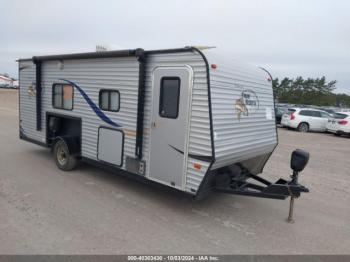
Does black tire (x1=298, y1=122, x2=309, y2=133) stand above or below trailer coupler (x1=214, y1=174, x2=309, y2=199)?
below

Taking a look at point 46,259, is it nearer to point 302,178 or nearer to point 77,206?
point 77,206

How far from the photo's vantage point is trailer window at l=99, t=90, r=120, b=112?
5.68 meters

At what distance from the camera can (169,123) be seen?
188 inches

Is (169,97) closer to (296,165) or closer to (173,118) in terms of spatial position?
(173,118)

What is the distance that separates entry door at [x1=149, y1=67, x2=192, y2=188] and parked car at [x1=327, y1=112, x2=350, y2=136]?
13978mm

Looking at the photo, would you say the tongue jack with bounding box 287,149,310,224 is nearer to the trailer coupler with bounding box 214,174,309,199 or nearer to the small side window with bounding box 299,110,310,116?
the trailer coupler with bounding box 214,174,309,199

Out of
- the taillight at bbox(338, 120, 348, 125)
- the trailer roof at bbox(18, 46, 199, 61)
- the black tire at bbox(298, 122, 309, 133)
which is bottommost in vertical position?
the black tire at bbox(298, 122, 309, 133)

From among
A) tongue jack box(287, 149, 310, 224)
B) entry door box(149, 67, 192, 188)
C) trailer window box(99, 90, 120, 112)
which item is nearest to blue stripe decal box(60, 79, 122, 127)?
trailer window box(99, 90, 120, 112)

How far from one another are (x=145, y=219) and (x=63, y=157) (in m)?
3.27

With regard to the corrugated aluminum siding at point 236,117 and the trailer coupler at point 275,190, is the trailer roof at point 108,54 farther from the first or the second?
the trailer coupler at point 275,190

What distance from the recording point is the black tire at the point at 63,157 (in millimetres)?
6750

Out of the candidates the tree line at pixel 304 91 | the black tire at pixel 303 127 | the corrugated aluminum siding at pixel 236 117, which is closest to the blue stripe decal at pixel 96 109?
the corrugated aluminum siding at pixel 236 117

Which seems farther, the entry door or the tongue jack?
the tongue jack

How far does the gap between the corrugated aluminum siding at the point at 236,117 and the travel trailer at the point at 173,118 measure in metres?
0.02
